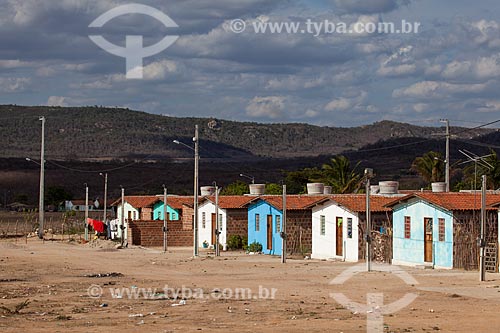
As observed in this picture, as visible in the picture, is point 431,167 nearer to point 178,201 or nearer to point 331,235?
point 178,201

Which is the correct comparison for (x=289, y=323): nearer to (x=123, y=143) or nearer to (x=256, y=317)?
(x=256, y=317)

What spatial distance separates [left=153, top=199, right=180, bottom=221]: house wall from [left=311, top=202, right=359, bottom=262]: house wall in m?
17.7

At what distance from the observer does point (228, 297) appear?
96.1ft

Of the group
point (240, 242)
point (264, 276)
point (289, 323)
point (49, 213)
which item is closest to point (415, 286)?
point (264, 276)

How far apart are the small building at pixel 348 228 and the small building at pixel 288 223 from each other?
1.00m

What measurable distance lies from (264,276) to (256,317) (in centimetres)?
1237

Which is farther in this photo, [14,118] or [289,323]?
[14,118]

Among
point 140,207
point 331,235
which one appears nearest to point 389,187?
point 331,235

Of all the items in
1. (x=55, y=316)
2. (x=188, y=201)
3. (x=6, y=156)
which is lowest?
(x=55, y=316)

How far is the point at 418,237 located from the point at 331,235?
23.2ft

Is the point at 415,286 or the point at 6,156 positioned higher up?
the point at 6,156

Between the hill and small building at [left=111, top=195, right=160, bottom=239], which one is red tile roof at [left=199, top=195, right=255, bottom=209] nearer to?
small building at [left=111, top=195, right=160, bottom=239]

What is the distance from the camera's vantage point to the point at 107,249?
5944 centimetres

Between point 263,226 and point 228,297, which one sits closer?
point 228,297
